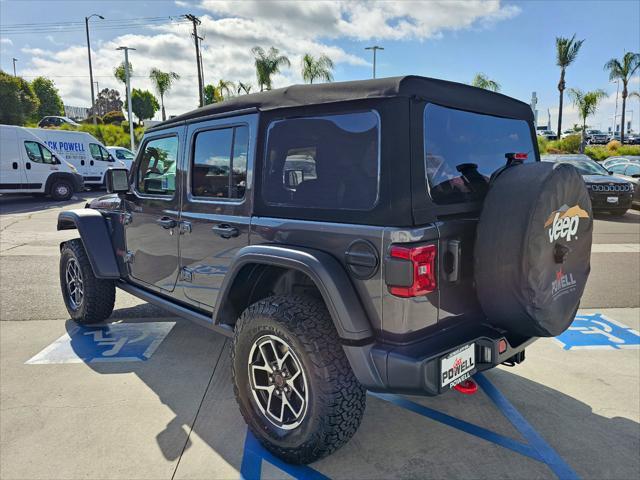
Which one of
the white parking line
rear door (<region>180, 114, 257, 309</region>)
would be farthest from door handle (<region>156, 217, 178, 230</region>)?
the white parking line

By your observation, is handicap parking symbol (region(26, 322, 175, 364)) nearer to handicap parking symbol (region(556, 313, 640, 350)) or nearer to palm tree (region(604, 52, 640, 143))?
handicap parking symbol (region(556, 313, 640, 350))

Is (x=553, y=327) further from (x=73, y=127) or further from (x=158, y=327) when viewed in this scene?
(x=73, y=127)

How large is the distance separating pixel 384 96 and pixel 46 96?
60.3 m

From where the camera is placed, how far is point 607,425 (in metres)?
2.82

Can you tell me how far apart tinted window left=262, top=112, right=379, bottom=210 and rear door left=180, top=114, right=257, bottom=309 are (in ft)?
0.63

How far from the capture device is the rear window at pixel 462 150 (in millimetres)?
2244

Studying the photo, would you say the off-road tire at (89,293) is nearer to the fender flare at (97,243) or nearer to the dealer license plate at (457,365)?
the fender flare at (97,243)

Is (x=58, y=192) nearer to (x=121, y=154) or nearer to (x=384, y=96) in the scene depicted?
(x=121, y=154)

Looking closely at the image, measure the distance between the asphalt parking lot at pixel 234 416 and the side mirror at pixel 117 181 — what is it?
134 cm

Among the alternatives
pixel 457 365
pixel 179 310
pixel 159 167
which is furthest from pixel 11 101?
pixel 457 365

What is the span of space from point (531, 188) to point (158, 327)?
359 centimetres

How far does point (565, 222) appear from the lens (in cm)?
230

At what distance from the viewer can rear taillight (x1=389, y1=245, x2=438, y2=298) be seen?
2018mm

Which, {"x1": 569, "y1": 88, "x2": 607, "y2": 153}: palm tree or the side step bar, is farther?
{"x1": 569, "y1": 88, "x2": 607, "y2": 153}: palm tree
